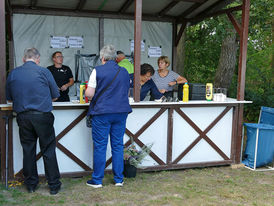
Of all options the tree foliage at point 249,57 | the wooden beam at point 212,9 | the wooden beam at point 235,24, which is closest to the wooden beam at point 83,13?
the wooden beam at point 212,9

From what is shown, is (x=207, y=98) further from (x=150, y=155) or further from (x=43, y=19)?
(x=43, y=19)

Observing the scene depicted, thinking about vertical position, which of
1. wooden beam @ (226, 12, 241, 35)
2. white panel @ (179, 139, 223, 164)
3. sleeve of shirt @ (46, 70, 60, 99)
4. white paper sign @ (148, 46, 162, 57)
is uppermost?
wooden beam @ (226, 12, 241, 35)

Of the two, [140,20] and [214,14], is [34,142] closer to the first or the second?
[140,20]

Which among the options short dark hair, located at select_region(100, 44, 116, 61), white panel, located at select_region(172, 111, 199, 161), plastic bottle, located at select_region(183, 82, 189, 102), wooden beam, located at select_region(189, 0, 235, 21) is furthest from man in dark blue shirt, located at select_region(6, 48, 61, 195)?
wooden beam, located at select_region(189, 0, 235, 21)

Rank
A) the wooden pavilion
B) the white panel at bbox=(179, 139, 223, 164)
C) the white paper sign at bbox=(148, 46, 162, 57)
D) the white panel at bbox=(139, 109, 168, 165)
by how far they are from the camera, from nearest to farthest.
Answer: the wooden pavilion < the white panel at bbox=(139, 109, 168, 165) < the white panel at bbox=(179, 139, 223, 164) < the white paper sign at bbox=(148, 46, 162, 57)

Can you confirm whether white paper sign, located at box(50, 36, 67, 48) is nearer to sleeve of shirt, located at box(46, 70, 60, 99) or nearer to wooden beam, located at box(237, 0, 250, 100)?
sleeve of shirt, located at box(46, 70, 60, 99)

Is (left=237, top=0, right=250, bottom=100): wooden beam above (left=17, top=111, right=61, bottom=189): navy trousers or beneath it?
above

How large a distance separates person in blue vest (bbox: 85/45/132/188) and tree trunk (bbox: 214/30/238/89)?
219 inches

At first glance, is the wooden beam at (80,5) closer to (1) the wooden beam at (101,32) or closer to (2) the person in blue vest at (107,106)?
(1) the wooden beam at (101,32)

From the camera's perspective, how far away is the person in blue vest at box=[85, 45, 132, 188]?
3.86m

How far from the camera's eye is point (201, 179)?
4559mm

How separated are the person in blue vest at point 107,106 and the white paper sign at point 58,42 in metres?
2.91

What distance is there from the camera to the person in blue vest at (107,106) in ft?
12.7

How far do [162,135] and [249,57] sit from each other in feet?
29.5
